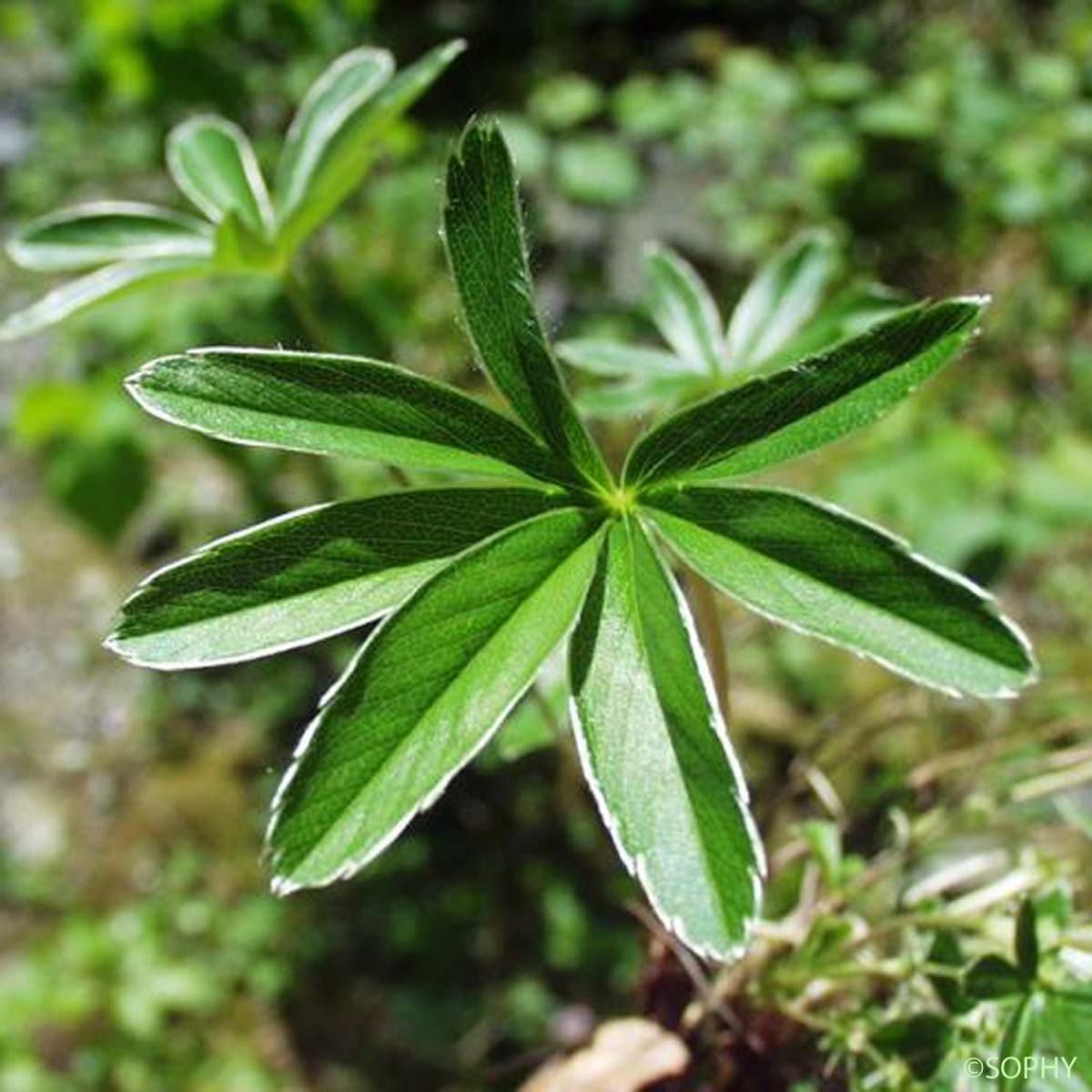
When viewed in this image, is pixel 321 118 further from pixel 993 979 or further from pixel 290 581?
pixel 993 979

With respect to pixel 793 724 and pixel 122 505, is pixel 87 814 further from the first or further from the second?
pixel 793 724

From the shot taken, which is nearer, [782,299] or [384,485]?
[782,299]

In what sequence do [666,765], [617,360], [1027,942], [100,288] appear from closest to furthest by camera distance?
[666,765] → [1027,942] → [100,288] → [617,360]

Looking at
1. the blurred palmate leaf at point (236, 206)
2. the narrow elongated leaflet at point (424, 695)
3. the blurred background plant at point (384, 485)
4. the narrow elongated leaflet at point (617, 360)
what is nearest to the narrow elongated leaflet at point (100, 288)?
the blurred palmate leaf at point (236, 206)

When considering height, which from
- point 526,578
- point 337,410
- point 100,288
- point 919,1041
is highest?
point 100,288

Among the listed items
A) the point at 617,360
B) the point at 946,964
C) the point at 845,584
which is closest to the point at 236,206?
the point at 617,360

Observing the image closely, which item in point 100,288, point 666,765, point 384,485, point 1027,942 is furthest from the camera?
point 384,485

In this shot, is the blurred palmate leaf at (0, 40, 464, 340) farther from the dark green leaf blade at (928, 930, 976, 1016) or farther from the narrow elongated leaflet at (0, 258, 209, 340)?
the dark green leaf blade at (928, 930, 976, 1016)
